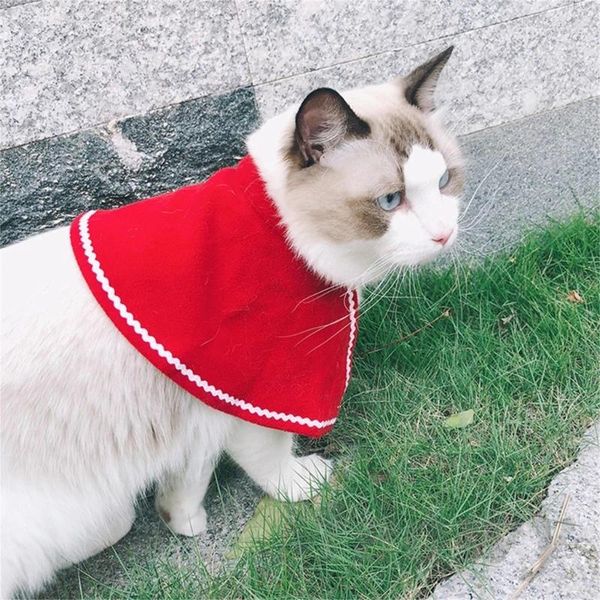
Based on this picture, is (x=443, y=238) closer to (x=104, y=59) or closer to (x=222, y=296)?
(x=222, y=296)

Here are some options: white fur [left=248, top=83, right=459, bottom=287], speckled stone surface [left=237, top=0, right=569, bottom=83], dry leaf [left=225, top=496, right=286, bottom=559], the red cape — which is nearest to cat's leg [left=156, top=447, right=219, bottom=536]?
dry leaf [left=225, top=496, right=286, bottom=559]

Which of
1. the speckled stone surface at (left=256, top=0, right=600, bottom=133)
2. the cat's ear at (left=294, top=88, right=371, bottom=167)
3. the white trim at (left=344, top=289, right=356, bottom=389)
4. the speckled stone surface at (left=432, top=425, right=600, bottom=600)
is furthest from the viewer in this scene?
the speckled stone surface at (left=256, top=0, right=600, bottom=133)

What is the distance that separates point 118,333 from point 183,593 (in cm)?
59

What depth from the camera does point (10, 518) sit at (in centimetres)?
133

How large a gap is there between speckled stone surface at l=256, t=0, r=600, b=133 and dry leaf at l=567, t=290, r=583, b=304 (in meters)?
0.61

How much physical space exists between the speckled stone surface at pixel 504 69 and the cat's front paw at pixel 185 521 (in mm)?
1121

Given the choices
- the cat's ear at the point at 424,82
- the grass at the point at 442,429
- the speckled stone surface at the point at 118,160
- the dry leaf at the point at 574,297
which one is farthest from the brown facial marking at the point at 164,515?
the dry leaf at the point at 574,297

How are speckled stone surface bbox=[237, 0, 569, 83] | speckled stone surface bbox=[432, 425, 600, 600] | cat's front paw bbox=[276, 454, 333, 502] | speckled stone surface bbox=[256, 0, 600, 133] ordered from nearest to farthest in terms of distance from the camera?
speckled stone surface bbox=[432, 425, 600, 600] → cat's front paw bbox=[276, 454, 333, 502] → speckled stone surface bbox=[237, 0, 569, 83] → speckled stone surface bbox=[256, 0, 600, 133]

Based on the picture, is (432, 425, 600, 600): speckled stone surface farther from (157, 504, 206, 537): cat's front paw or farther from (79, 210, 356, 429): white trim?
(157, 504, 206, 537): cat's front paw

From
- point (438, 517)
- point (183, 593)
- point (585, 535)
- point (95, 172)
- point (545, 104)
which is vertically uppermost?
point (95, 172)

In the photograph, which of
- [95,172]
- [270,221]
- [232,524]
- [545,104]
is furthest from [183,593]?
[545,104]

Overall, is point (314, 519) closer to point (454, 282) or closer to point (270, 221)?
point (270, 221)

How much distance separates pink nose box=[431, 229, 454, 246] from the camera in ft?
4.38

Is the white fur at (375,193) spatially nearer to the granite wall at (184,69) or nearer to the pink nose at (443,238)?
the pink nose at (443,238)
